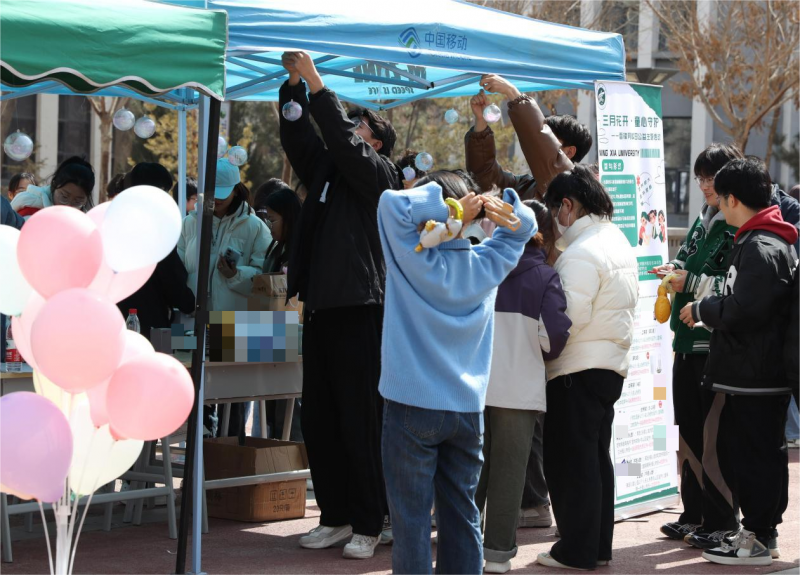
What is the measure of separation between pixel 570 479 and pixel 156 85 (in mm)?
2680

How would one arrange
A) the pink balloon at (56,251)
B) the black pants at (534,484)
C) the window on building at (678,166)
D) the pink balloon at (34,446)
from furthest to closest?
1. the window on building at (678,166)
2. the black pants at (534,484)
3. the pink balloon at (56,251)
4. the pink balloon at (34,446)

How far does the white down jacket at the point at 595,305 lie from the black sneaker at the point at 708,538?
1.15 metres

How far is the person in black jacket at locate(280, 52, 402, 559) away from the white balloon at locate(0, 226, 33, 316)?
188 centimetres

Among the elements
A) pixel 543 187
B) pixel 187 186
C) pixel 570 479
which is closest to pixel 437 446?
pixel 570 479

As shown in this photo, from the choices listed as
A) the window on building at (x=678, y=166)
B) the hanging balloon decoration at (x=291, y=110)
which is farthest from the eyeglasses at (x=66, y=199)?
the window on building at (x=678, y=166)

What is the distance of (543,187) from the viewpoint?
5.81 meters

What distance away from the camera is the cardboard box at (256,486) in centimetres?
616

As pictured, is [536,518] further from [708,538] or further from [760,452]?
[760,452]

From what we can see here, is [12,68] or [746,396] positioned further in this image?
[746,396]

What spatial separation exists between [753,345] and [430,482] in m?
2.11

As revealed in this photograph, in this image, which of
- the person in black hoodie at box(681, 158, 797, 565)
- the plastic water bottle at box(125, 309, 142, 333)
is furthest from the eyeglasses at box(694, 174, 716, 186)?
the plastic water bottle at box(125, 309, 142, 333)

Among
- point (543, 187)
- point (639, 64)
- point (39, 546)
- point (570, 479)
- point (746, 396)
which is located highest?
point (639, 64)

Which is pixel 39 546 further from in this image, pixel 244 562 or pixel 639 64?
pixel 639 64

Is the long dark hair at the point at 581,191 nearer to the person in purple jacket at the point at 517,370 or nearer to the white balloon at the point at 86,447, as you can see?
the person in purple jacket at the point at 517,370
